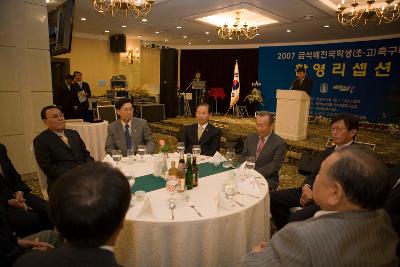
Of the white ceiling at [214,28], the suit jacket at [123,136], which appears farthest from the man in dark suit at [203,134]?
the white ceiling at [214,28]

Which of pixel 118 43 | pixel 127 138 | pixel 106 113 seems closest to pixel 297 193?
pixel 127 138

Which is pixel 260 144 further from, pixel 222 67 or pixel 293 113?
pixel 222 67

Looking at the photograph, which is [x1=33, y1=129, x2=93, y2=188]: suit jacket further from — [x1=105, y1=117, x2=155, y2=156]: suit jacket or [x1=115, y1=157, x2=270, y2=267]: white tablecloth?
[x1=115, y1=157, x2=270, y2=267]: white tablecloth

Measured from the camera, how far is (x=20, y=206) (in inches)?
90.2

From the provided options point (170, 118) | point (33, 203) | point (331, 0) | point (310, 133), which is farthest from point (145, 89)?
point (33, 203)

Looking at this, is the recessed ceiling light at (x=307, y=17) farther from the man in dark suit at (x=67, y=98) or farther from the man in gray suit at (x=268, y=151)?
the man in dark suit at (x=67, y=98)

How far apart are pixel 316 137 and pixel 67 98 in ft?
20.5

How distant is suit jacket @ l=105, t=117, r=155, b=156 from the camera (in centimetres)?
355

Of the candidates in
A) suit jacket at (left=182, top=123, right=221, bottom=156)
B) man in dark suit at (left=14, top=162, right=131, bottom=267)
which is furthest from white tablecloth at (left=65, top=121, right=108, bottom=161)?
man in dark suit at (left=14, top=162, right=131, bottom=267)

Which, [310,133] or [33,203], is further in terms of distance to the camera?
[310,133]

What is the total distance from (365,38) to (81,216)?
33.4 feet

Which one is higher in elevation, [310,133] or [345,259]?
[345,259]

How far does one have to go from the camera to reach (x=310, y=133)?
25.0 ft

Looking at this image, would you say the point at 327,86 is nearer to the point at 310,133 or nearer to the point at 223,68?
the point at 310,133
